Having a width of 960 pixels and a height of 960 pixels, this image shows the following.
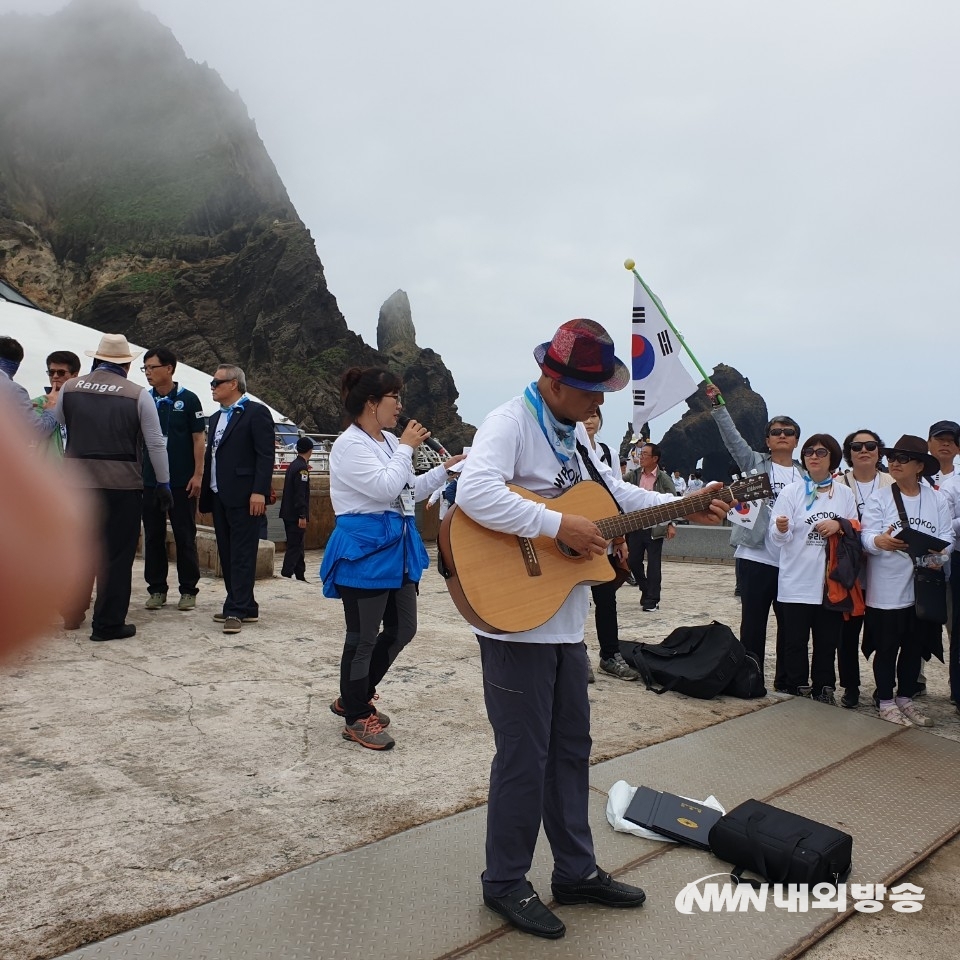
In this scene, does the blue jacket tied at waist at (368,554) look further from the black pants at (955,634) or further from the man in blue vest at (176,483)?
the black pants at (955,634)

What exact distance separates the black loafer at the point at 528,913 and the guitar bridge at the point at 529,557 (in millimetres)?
1046

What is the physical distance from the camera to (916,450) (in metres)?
4.88

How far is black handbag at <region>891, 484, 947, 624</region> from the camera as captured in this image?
4.50m

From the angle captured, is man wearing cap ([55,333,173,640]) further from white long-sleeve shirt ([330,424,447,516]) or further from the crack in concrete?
white long-sleeve shirt ([330,424,447,516])

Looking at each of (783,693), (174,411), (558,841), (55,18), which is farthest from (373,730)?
(55,18)

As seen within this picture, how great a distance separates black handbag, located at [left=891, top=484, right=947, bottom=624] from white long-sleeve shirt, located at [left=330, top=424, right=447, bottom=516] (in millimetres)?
3081

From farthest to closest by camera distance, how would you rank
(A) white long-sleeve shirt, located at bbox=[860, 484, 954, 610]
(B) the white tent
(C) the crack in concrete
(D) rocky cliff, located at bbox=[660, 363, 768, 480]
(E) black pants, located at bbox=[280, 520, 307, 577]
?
(D) rocky cliff, located at bbox=[660, 363, 768, 480] < (B) the white tent < (E) black pants, located at bbox=[280, 520, 307, 577] < (A) white long-sleeve shirt, located at bbox=[860, 484, 954, 610] < (C) the crack in concrete

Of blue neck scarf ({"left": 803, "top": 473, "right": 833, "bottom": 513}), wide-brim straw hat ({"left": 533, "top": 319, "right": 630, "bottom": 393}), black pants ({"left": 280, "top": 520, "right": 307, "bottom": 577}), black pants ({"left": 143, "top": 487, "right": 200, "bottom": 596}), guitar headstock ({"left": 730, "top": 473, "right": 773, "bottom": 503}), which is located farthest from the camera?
black pants ({"left": 280, "top": 520, "right": 307, "bottom": 577})

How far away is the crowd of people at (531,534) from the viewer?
99.0 inches

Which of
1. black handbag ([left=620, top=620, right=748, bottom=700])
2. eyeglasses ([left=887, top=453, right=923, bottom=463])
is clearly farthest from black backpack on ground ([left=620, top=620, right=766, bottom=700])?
eyeglasses ([left=887, top=453, right=923, bottom=463])

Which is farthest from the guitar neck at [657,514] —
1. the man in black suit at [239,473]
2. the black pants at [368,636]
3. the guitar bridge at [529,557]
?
the man in black suit at [239,473]

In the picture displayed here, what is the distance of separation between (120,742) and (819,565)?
4375 millimetres

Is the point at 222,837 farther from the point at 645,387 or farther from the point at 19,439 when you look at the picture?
the point at 645,387

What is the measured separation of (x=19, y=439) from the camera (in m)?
0.70
